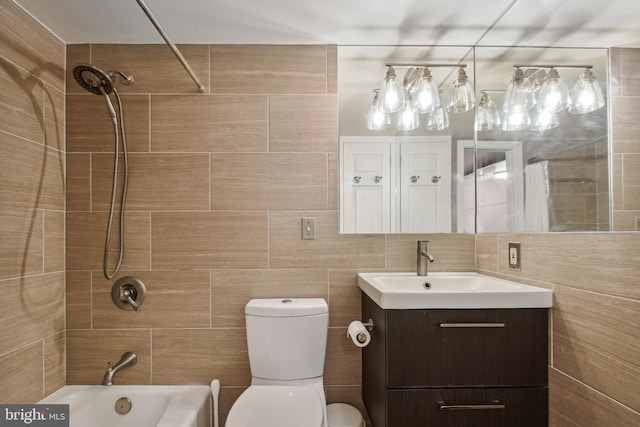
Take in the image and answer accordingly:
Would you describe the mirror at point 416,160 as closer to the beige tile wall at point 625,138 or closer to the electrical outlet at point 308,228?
the electrical outlet at point 308,228

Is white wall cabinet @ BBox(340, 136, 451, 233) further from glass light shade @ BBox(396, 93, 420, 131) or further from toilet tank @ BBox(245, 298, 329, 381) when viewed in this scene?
toilet tank @ BBox(245, 298, 329, 381)

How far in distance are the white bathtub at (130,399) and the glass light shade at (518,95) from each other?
1.93 metres

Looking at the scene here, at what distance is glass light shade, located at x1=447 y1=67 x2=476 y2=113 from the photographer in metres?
1.76

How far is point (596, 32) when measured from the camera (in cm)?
104

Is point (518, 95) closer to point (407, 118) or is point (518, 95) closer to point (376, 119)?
point (407, 118)

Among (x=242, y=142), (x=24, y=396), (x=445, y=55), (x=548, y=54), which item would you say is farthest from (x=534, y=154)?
(x=24, y=396)

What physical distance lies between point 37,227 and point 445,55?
84.9 inches

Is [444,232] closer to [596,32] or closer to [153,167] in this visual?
[596,32]

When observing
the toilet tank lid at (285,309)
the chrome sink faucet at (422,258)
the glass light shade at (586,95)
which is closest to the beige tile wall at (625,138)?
the glass light shade at (586,95)

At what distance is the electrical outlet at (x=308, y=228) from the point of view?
5.75 feet

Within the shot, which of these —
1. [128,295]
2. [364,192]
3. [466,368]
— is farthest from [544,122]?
[128,295]

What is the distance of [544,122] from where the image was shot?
1.31 m

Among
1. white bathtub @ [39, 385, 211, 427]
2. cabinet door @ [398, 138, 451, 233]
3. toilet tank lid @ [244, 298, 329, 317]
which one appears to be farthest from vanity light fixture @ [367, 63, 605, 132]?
white bathtub @ [39, 385, 211, 427]

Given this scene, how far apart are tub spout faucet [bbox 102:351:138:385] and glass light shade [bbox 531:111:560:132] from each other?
82.5 inches
